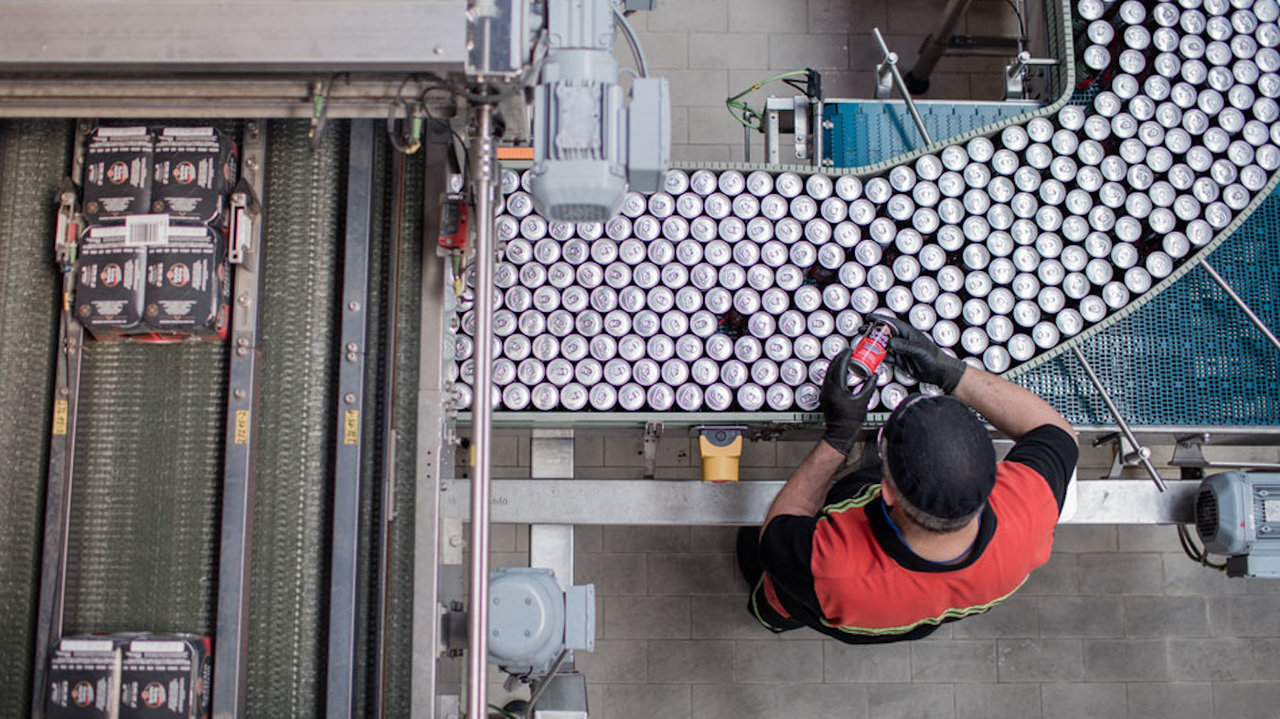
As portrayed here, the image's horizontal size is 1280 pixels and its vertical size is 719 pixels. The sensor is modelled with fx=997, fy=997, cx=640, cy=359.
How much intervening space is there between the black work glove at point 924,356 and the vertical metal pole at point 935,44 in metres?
1.79

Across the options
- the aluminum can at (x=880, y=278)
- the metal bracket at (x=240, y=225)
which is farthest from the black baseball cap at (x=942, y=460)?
the metal bracket at (x=240, y=225)

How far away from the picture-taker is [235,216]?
7.43 feet

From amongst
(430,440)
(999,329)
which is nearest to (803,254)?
(999,329)

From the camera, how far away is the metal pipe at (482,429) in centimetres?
187

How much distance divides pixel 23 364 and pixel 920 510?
2051 millimetres

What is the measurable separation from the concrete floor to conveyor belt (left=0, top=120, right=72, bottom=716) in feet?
6.18

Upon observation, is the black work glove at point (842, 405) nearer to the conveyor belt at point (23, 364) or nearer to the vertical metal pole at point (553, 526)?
the vertical metal pole at point (553, 526)

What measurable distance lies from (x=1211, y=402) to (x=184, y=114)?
9.35ft

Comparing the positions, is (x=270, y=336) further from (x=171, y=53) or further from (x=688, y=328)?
(x=688, y=328)

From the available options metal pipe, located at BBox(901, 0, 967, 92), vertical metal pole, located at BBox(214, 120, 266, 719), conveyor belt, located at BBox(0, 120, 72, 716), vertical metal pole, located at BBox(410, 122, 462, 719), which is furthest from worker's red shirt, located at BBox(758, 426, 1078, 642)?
metal pipe, located at BBox(901, 0, 967, 92)

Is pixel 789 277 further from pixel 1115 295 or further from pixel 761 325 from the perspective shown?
pixel 1115 295

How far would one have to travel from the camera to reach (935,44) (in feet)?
13.6

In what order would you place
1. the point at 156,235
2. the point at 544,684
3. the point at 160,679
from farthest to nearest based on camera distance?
the point at 544,684
the point at 156,235
the point at 160,679

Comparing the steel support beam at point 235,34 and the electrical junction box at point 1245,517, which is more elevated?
the steel support beam at point 235,34
